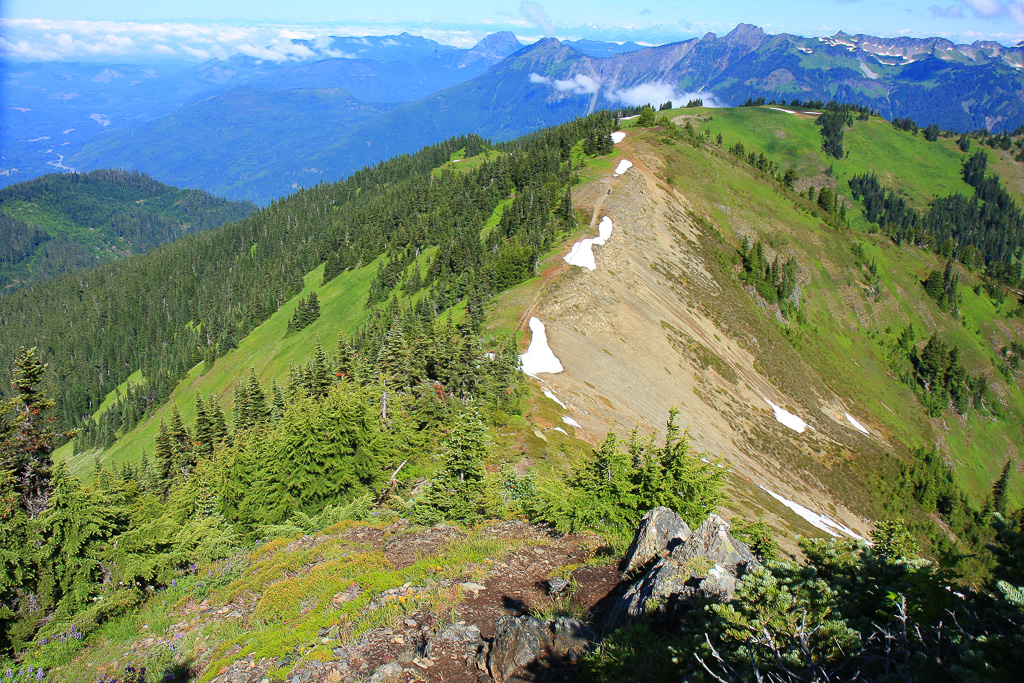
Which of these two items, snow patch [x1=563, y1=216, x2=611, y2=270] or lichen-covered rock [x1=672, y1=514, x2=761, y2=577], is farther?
snow patch [x1=563, y1=216, x2=611, y2=270]

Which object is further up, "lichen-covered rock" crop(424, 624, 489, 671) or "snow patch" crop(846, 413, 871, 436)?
"lichen-covered rock" crop(424, 624, 489, 671)

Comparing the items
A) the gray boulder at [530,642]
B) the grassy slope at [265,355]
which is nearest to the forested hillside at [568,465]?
the gray boulder at [530,642]

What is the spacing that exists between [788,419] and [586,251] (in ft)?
96.5

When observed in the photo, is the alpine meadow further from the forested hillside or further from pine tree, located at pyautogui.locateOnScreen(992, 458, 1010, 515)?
pine tree, located at pyautogui.locateOnScreen(992, 458, 1010, 515)

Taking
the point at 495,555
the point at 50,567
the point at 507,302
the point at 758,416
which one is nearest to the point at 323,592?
the point at 495,555

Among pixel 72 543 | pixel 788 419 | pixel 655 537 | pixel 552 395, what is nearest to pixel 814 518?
pixel 788 419

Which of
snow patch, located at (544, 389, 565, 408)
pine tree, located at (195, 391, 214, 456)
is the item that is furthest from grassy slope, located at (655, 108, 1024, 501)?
pine tree, located at (195, 391, 214, 456)

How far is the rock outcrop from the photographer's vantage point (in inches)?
364

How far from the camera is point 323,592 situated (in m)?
13.8

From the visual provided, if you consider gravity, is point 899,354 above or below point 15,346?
above

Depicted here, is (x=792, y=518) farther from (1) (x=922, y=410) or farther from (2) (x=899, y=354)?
(2) (x=899, y=354)

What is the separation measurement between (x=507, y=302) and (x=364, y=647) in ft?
142

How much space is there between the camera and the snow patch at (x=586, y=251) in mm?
58688

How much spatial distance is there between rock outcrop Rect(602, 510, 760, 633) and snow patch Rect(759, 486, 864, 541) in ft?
115
